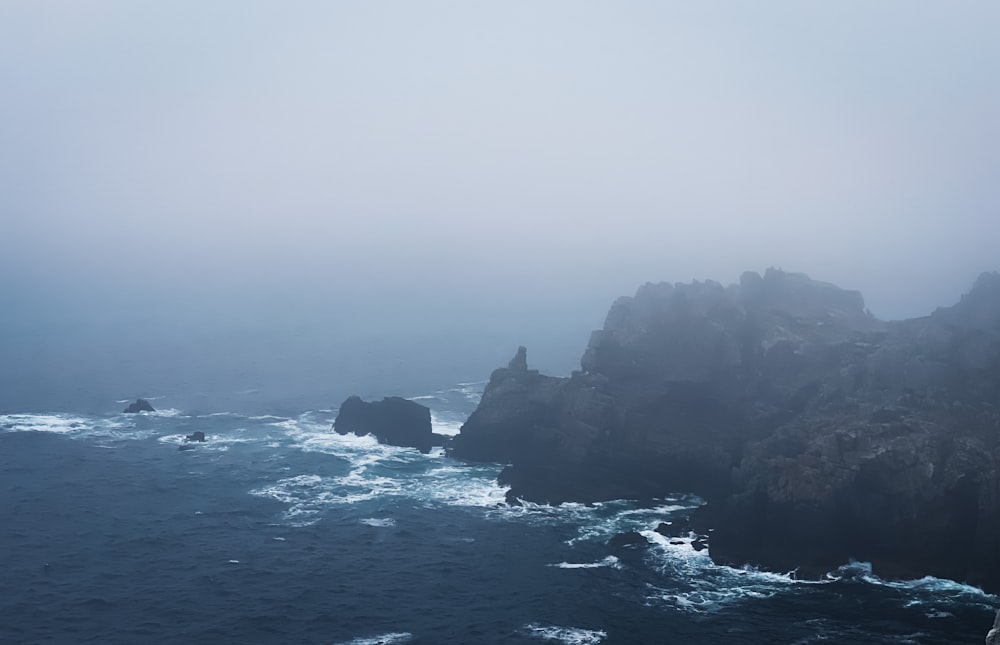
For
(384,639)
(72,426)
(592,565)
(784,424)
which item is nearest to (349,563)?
(384,639)

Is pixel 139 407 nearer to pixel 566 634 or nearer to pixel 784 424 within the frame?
pixel 566 634

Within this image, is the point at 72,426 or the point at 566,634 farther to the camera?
the point at 72,426

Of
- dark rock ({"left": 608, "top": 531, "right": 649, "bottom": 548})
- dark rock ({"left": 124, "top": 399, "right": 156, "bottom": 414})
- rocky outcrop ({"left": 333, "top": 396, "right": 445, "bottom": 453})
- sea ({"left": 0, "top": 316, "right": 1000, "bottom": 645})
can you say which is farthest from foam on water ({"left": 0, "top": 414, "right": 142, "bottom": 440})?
dark rock ({"left": 608, "top": 531, "right": 649, "bottom": 548})

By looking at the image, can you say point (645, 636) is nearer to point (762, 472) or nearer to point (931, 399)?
point (762, 472)

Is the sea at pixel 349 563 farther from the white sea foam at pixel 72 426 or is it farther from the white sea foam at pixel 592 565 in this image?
the white sea foam at pixel 72 426

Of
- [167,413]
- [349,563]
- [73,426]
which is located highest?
[167,413]
